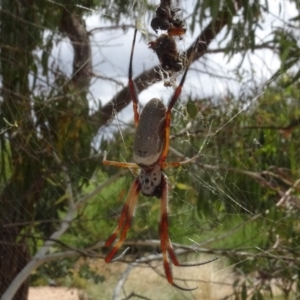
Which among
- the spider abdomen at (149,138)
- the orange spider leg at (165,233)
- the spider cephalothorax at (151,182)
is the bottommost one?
the orange spider leg at (165,233)

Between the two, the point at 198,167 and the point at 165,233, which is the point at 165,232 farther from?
the point at 198,167

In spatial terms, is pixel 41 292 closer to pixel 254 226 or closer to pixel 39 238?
pixel 39 238

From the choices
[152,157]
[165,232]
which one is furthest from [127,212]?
[152,157]

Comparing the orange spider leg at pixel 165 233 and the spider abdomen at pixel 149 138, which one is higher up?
the spider abdomen at pixel 149 138

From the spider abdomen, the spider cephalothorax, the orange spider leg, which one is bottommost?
the orange spider leg

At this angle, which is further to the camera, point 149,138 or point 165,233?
point 165,233

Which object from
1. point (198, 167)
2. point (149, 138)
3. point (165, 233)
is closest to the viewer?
point (149, 138)

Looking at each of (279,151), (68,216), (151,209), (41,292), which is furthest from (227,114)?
(41,292)

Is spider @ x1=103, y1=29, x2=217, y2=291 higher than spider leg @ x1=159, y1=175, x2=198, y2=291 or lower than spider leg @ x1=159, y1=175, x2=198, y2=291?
higher

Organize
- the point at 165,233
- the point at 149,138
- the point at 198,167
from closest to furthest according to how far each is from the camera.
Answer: the point at 149,138 → the point at 165,233 → the point at 198,167
